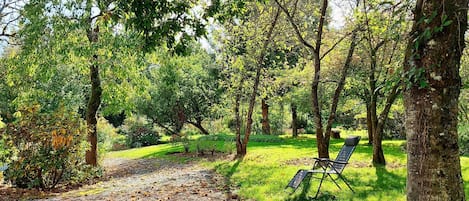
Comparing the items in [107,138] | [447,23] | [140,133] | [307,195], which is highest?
[447,23]

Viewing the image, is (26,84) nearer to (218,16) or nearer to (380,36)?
(218,16)

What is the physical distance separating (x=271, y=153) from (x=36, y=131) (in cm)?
799

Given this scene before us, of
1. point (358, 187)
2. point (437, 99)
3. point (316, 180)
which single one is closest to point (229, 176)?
point (316, 180)

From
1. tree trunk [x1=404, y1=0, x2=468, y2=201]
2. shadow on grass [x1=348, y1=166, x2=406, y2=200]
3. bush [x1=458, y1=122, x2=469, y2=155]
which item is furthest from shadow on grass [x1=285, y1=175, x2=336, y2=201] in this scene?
bush [x1=458, y1=122, x2=469, y2=155]

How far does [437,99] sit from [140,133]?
84.7ft

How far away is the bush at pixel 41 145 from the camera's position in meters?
8.73

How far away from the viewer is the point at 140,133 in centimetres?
2739

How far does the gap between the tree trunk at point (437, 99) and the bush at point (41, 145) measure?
799cm

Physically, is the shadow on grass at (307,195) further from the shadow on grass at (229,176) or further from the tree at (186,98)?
the tree at (186,98)

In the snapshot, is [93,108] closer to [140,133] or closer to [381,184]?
[381,184]

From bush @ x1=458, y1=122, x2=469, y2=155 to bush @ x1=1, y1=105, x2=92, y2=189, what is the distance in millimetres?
11115

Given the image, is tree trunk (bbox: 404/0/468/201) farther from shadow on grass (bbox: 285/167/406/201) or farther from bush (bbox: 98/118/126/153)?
bush (bbox: 98/118/126/153)

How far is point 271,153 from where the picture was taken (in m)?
14.1

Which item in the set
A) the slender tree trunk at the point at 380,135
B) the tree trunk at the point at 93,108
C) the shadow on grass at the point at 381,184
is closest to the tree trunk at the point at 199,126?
the tree trunk at the point at 93,108
